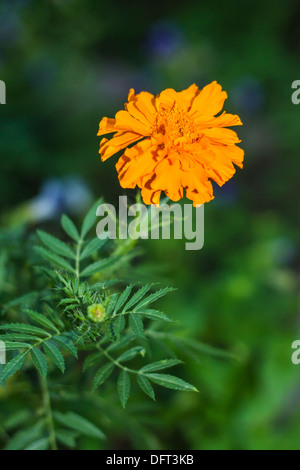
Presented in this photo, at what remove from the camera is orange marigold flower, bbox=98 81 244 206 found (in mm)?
672

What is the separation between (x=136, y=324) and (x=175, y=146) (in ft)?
0.79

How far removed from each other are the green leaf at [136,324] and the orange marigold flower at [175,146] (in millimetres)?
164

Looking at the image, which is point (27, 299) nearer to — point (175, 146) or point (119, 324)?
point (119, 324)

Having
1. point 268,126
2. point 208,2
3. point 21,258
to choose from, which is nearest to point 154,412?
point 21,258

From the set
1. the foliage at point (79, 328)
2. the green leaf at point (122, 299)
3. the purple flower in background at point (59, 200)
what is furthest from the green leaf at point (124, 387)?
the purple flower in background at point (59, 200)

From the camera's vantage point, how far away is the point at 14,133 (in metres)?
2.17

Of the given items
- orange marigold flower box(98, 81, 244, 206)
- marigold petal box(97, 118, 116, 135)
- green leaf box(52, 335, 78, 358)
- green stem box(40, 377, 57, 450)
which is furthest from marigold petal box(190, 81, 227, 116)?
green stem box(40, 377, 57, 450)

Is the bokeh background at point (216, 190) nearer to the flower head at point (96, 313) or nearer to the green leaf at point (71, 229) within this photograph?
the green leaf at point (71, 229)

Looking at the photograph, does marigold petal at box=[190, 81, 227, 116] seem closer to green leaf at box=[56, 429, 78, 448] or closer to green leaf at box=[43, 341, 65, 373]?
green leaf at box=[43, 341, 65, 373]

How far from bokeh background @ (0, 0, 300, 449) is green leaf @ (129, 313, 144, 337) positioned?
19.5 inches

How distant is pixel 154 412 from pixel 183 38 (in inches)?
80.5

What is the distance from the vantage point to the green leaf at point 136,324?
719mm

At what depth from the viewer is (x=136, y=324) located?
2.38ft

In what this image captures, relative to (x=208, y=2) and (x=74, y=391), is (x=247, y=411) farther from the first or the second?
(x=208, y=2)
